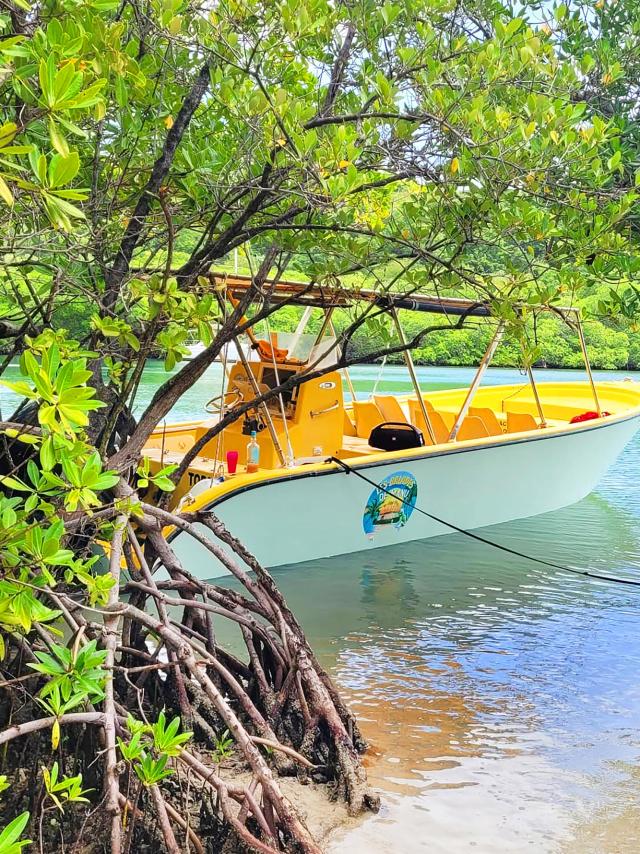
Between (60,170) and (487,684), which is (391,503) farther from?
(60,170)

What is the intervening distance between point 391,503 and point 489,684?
3.48 m

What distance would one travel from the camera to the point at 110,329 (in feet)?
12.3

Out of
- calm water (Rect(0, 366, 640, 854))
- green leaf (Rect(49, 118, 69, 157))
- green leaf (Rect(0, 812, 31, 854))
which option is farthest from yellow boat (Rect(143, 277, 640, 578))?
green leaf (Rect(0, 812, 31, 854))

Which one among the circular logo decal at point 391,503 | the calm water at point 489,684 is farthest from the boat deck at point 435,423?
the calm water at point 489,684

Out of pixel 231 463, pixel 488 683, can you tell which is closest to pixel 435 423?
pixel 231 463

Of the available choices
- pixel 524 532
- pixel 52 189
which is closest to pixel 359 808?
pixel 52 189

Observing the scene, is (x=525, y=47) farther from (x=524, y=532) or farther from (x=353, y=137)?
(x=524, y=532)

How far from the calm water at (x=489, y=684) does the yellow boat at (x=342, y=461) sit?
0.34 metres

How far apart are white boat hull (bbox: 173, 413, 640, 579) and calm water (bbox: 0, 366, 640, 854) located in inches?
9.1

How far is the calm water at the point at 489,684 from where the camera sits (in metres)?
4.64

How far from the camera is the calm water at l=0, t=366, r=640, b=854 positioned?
4.64 m

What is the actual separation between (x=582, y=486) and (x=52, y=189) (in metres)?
11.5

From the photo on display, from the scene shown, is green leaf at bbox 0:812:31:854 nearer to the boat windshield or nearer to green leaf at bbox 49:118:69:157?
green leaf at bbox 49:118:69:157

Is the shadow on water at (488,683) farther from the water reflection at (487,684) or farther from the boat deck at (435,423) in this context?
the boat deck at (435,423)
